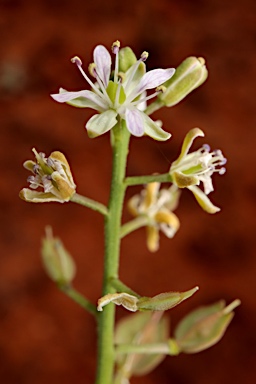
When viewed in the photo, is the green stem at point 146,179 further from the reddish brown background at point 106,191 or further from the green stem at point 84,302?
the reddish brown background at point 106,191

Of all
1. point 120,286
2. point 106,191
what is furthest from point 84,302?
point 106,191

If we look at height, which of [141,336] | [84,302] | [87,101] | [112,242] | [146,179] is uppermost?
[87,101]

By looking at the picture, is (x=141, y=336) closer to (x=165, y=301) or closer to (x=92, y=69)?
(x=165, y=301)

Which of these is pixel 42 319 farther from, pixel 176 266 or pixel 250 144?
pixel 250 144

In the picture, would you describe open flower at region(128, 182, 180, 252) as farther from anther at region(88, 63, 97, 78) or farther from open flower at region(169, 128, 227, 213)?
anther at region(88, 63, 97, 78)

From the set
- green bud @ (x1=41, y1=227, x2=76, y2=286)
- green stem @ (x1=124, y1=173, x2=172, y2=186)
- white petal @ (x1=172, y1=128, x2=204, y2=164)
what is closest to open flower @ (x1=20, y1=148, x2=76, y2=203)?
green stem @ (x1=124, y1=173, x2=172, y2=186)
